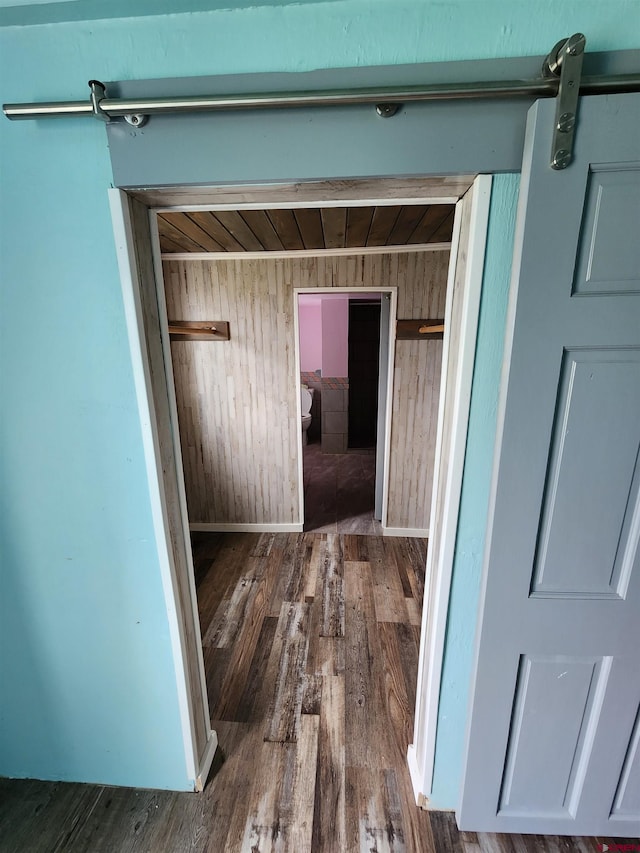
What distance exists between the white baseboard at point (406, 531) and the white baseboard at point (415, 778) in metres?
1.69

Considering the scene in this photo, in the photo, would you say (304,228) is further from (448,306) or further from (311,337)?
(311,337)

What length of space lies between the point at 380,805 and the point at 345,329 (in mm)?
4357

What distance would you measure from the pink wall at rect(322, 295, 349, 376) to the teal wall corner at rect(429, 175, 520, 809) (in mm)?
3781

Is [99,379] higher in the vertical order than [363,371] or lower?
higher

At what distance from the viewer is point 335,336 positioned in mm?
4785

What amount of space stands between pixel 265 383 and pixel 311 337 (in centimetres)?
277

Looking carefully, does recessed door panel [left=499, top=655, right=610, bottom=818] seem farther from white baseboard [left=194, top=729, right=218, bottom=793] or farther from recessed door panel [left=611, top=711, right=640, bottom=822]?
white baseboard [left=194, top=729, right=218, bottom=793]

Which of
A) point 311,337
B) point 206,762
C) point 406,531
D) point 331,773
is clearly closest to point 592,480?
point 331,773

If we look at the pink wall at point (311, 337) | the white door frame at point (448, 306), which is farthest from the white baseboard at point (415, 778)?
the pink wall at point (311, 337)

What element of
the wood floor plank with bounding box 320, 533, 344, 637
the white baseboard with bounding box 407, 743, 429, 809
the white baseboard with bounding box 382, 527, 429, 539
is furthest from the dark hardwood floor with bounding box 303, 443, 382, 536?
the white baseboard with bounding box 407, 743, 429, 809

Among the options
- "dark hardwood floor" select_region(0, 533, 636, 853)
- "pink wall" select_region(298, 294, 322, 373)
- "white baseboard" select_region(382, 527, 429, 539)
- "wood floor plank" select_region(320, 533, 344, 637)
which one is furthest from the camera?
"pink wall" select_region(298, 294, 322, 373)

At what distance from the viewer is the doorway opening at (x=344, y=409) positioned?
322cm

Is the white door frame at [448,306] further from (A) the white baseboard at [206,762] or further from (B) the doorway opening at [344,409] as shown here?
(B) the doorway opening at [344,409]

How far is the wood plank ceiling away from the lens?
5.76 feet
